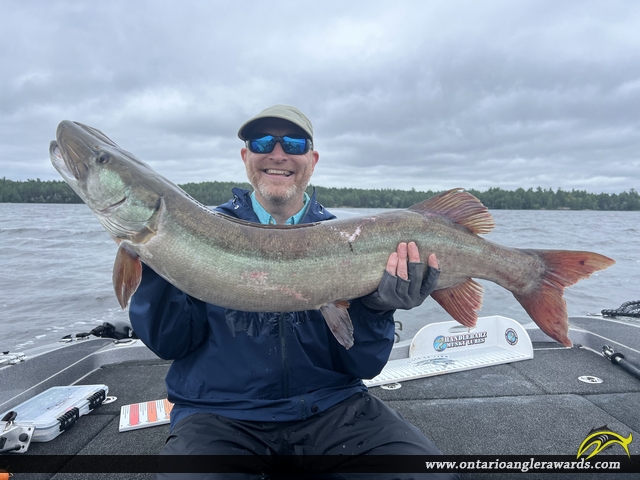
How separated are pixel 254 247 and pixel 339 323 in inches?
26.7

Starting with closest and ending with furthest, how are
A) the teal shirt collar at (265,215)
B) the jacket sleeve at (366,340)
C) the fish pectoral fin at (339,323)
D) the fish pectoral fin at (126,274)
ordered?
1. the fish pectoral fin at (126,274)
2. the fish pectoral fin at (339,323)
3. the jacket sleeve at (366,340)
4. the teal shirt collar at (265,215)

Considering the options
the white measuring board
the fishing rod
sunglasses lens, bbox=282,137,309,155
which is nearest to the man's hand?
sunglasses lens, bbox=282,137,309,155

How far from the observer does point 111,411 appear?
3920 mm

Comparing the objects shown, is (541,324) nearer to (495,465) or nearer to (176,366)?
(495,465)

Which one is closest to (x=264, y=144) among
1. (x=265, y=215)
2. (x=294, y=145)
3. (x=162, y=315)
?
→ (x=294, y=145)

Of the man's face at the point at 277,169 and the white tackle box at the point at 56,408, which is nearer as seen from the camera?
the white tackle box at the point at 56,408

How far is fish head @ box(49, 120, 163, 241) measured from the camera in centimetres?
243

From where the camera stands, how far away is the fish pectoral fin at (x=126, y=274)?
7.83ft

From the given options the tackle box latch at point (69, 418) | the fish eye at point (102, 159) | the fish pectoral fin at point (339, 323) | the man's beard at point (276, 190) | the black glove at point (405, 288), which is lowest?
the tackle box latch at point (69, 418)

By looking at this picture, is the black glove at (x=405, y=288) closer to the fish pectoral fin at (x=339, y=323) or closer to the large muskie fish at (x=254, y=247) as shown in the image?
the large muskie fish at (x=254, y=247)

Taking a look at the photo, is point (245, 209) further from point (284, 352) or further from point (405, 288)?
point (405, 288)

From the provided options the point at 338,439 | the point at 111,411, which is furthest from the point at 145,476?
the point at 338,439

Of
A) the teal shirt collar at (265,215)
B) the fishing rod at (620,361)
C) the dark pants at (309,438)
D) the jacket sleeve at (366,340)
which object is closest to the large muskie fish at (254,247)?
the jacket sleeve at (366,340)

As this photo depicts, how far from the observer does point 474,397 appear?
412 cm
